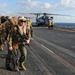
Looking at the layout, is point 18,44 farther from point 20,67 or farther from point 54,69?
point 54,69

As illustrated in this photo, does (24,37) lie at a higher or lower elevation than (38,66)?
higher

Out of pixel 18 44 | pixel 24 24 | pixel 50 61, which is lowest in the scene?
pixel 50 61

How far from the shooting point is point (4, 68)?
1156cm

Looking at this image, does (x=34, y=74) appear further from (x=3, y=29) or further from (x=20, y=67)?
(x=3, y=29)

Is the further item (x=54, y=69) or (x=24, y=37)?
(x=54, y=69)

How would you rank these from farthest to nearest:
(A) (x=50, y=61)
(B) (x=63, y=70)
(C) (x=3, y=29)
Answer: (C) (x=3, y=29)
(A) (x=50, y=61)
(B) (x=63, y=70)

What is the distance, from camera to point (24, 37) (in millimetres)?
10742

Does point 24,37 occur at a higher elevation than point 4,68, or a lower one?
higher

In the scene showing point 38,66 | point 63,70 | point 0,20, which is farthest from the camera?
point 0,20

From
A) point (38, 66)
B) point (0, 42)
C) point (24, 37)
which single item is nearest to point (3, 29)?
point (0, 42)

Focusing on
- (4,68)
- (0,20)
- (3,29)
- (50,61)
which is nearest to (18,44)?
(4,68)

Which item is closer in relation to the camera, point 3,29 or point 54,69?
point 54,69

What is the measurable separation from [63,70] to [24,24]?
2.30 metres

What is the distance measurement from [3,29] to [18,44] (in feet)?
22.4
